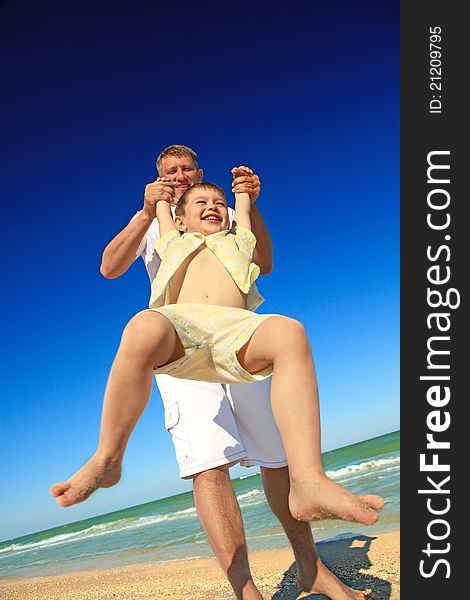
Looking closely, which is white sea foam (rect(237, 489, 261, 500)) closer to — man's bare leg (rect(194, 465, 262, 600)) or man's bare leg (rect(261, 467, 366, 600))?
man's bare leg (rect(261, 467, 366, 600))

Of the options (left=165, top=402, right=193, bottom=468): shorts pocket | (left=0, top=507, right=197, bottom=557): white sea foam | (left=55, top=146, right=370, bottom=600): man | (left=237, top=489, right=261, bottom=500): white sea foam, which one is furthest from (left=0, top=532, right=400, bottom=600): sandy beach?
(left=0, top=507, right=197, bottom=557): white sea foam

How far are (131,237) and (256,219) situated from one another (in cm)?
43

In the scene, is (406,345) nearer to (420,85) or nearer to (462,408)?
(462,408)

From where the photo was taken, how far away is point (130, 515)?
525 inches

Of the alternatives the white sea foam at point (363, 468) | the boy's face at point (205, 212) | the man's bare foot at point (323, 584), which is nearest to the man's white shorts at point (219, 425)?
the man's bare foot at point (323, 584)

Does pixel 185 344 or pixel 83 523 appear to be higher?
pixel 185 344

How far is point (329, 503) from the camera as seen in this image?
4.39 feet

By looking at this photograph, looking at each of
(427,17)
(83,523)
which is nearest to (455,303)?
(427,17)

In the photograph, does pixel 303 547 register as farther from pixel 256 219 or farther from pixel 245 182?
pixel 245 182

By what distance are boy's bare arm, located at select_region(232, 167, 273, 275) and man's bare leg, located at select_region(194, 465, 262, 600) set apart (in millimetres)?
738

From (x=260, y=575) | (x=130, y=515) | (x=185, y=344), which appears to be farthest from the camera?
(x=130, y=515)

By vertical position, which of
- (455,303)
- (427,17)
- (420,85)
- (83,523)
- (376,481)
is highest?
(427,17)

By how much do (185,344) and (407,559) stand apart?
0.82 m

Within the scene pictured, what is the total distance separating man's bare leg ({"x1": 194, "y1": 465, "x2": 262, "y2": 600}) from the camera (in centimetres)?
208
